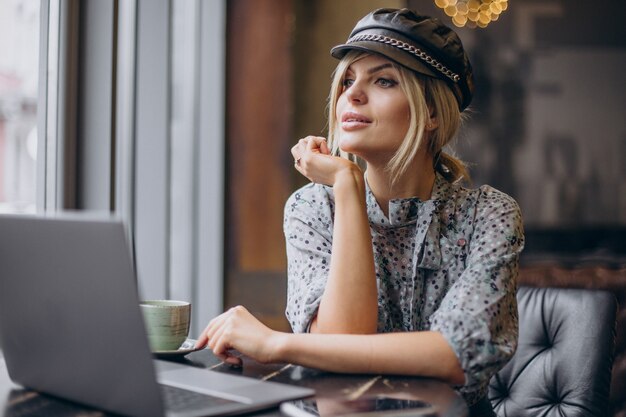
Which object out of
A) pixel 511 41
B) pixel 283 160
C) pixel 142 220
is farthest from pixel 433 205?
pixel 511 41

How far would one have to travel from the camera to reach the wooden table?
2.84ft

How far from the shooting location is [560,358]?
1554 mm

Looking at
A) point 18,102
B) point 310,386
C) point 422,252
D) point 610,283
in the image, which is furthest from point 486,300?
point 18,102

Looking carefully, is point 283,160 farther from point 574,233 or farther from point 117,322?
point 117,322

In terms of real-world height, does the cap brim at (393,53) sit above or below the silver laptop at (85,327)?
above

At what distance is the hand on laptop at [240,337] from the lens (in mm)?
1105

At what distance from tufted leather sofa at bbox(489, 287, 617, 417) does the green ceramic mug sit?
0.81 meters

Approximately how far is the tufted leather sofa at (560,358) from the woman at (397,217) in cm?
24

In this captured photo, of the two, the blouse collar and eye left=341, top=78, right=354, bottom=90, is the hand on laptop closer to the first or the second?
the blouse collar

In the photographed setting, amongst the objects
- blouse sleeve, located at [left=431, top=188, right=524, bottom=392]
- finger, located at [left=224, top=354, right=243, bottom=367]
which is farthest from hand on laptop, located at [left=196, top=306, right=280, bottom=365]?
blouse sleeve, located at [left=431, top=188, right=524, bottom=392]

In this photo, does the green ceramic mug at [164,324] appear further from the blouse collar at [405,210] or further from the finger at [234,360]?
the blouse collar at [405,210]

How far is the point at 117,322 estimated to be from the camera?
2.45ft

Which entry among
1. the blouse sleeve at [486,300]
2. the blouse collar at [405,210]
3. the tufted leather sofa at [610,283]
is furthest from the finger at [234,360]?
the tufted leather sofa at [610,283]

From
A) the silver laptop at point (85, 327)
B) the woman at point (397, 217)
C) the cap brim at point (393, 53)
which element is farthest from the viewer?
the cap brim at point (393, 53)
